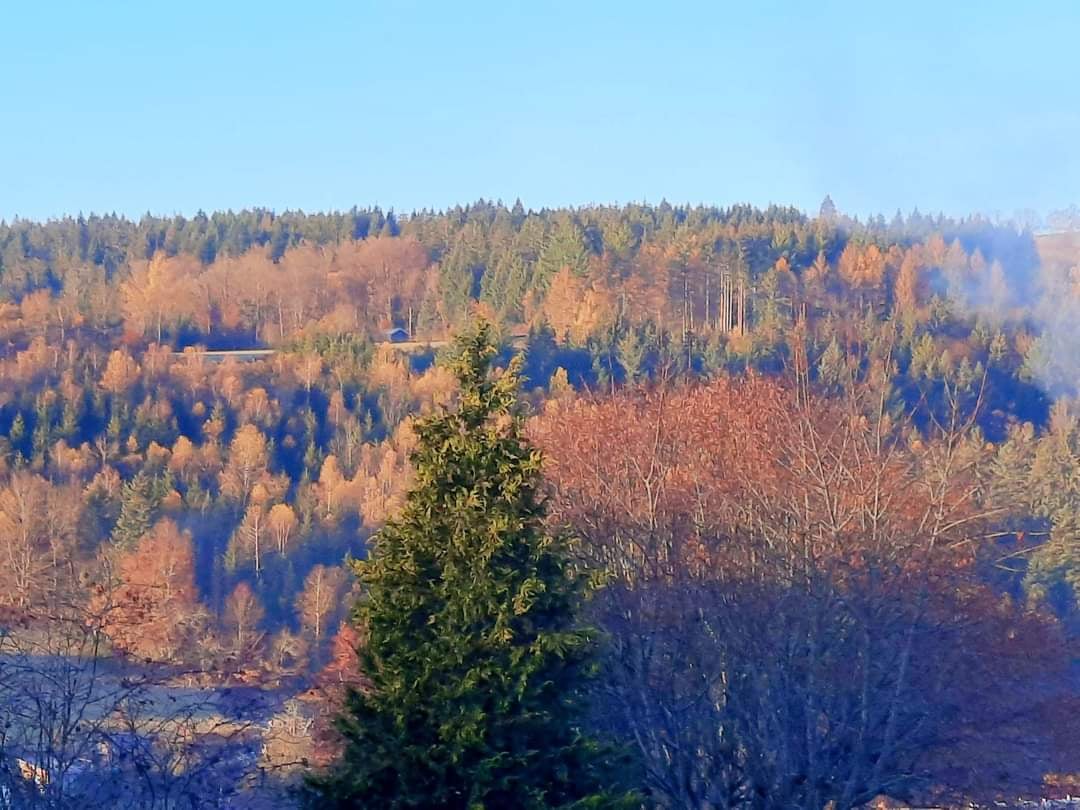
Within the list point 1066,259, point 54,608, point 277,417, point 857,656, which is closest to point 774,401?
point 857,656

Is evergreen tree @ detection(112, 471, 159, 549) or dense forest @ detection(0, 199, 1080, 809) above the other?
dense forest @ detection(0, 199, 1080, 809)

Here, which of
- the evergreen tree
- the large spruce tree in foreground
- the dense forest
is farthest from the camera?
the evergreen tree

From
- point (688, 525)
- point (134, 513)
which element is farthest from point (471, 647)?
point (134, 513)

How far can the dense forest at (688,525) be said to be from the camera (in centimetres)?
835

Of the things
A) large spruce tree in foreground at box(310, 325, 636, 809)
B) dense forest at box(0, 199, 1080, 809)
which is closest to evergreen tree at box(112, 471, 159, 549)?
dense forest at box(0, 199, 1080, 809)

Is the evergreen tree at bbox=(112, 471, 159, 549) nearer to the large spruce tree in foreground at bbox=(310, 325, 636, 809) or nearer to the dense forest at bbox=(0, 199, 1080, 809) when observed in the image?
the dense forest at bbox=(0, 199, 1080, 809)

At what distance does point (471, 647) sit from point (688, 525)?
6.47m

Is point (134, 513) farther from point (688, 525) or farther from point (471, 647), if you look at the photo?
point (471, 647)

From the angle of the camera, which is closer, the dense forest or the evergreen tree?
the dense forest

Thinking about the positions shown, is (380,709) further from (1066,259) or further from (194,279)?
(194,279)

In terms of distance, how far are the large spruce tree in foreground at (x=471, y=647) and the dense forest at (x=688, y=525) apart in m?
0.38

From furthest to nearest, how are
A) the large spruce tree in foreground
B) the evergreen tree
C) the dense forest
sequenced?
the evergreen tree, the dense forest, the large spruce tree in foreground

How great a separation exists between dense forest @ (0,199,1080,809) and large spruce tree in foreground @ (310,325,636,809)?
0.38m

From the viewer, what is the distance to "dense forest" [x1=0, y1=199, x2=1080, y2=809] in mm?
8352
